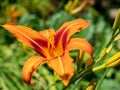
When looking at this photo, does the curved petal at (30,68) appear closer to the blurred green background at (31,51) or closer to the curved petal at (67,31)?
the curved petal at (67,31)

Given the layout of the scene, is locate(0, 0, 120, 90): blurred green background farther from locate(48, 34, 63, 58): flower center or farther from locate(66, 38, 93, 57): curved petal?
locate(66, 38, 93, 57): curved petal

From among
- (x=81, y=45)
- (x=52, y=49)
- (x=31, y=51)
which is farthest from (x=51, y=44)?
(x=31, y=51)

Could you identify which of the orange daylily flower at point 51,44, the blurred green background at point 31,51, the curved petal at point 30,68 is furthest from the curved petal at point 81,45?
the blurred green background at point 31,51

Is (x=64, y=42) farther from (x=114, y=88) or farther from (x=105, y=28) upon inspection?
(x=105, y=28)

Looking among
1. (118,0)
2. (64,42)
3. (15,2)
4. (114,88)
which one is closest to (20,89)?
(114,88)

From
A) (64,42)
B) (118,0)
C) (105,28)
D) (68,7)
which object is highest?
(64,42)

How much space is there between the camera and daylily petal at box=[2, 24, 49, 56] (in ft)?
4.84

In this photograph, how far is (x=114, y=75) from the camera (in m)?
2.98

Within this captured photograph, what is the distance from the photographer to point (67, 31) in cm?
158

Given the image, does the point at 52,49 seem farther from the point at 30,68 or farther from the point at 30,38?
the point at 30,68

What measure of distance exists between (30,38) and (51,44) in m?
0.10

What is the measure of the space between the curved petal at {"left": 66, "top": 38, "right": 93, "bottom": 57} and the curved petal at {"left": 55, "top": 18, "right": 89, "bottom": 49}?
0.24ft

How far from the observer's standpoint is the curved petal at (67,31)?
1.54 metres

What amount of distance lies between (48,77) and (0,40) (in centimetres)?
66
